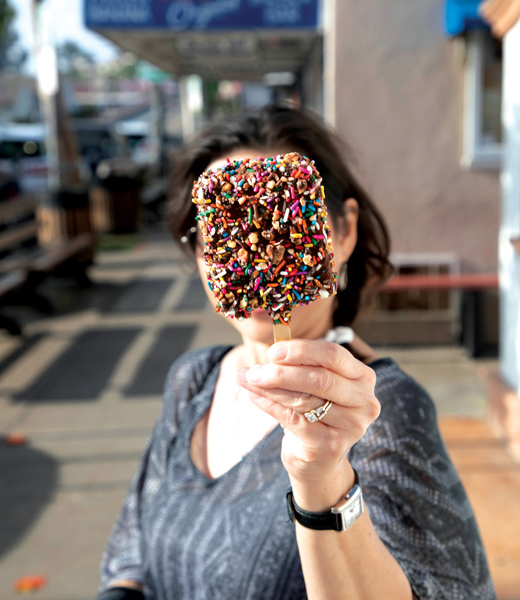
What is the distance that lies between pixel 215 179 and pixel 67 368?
545 cm

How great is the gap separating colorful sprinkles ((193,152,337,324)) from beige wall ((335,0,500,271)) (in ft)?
15.4

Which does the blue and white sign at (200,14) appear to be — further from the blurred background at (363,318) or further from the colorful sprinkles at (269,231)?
the colorful sprinkles at (269,231)

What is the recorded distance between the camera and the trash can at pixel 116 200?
1322 centimetres

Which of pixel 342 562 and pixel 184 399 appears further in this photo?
pixel 184 399

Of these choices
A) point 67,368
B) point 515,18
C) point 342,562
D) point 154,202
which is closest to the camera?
point 342,562

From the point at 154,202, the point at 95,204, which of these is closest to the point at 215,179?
the point at 95,204

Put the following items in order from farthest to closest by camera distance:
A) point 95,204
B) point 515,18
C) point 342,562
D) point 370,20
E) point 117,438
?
point 95,204, point 370,20, point 117,438, point 515,18, point 342,562

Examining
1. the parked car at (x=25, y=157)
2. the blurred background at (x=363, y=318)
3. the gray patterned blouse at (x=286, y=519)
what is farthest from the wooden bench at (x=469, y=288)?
the parked car at (x=25, y=157)

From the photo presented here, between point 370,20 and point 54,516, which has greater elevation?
point 370,20

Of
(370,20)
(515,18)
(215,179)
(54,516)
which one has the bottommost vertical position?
(54,516)

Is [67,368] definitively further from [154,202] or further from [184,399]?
[154,202]

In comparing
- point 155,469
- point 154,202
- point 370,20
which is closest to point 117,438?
point 155,469

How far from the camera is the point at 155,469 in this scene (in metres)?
1.90

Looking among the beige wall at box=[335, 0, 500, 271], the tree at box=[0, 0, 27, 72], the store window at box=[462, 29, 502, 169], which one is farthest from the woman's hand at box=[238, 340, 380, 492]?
the tree at box=[0, 0, 27, 72]
